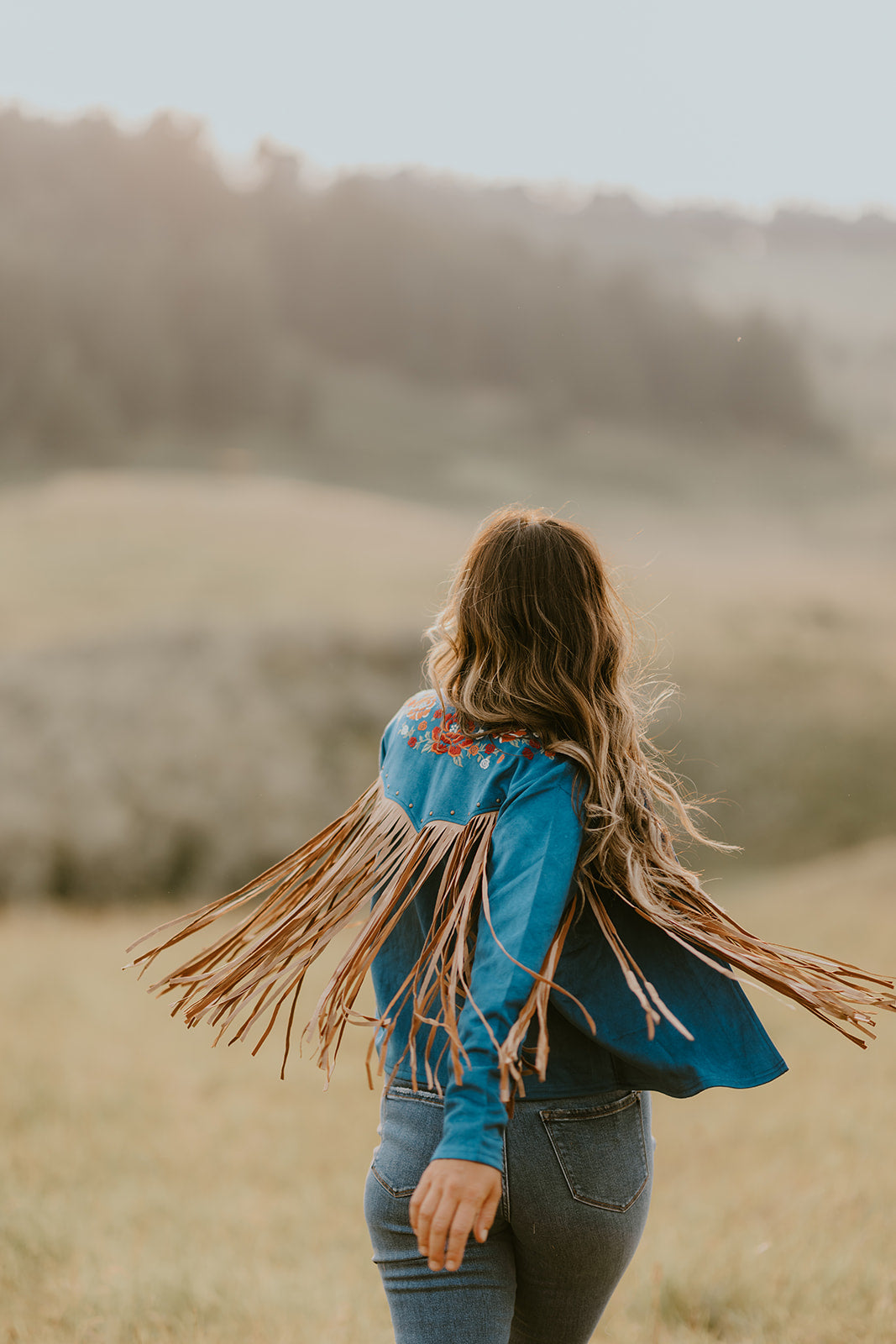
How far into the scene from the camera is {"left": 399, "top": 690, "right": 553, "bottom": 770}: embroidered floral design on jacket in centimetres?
112

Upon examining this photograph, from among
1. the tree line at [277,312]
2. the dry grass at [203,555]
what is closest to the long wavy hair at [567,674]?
the dry grass at [203,555]

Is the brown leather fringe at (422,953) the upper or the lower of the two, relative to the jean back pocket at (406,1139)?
upper

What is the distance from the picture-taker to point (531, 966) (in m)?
0.99

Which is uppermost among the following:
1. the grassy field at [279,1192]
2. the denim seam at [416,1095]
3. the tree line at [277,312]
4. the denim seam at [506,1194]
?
the tree line at [277,312]

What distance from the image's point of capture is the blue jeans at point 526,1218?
41.9 inches

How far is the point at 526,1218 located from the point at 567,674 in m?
0.57

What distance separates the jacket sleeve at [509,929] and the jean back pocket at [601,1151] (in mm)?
162

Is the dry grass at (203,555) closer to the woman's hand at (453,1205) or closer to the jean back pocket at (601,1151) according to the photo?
the jean back pocket at (601,1151)

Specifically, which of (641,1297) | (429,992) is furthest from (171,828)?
(429,992)

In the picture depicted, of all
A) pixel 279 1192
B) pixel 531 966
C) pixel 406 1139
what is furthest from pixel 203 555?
pixel 531 966

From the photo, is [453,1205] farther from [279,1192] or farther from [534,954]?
[279,1192]

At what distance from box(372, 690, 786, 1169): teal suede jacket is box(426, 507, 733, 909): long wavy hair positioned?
4cm

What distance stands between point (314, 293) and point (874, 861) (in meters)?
9.63

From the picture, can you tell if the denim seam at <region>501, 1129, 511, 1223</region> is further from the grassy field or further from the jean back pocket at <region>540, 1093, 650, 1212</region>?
the grassy field
